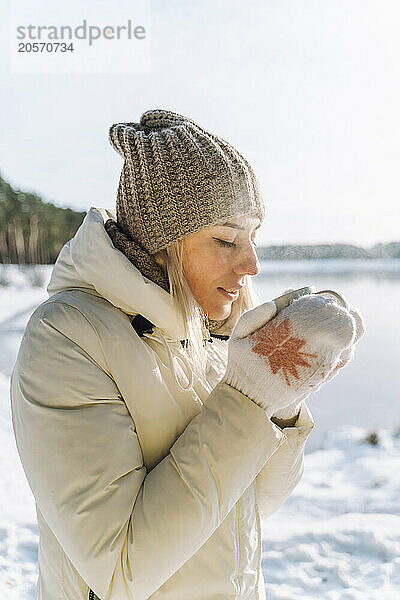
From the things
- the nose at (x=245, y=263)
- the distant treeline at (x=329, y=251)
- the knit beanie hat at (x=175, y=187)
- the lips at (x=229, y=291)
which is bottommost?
the distant treeline at (x=329, y=251)

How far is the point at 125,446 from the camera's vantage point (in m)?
0.54

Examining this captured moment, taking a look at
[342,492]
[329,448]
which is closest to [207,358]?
[342,492]

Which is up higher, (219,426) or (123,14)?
(123,14)

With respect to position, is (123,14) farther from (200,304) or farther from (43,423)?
(43,423)

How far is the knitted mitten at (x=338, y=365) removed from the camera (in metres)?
0.58

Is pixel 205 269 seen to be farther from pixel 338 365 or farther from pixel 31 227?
pixel 31 227

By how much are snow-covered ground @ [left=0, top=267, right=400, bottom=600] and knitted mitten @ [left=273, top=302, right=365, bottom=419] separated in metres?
1.26

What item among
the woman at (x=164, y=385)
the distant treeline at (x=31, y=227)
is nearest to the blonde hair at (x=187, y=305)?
the woman at (x=164, y=385)

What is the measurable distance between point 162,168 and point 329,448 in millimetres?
2777

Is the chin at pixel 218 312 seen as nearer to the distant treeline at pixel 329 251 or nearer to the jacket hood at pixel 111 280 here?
the jacket hood at pixel 111 280

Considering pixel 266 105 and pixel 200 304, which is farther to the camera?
pixel 266 105

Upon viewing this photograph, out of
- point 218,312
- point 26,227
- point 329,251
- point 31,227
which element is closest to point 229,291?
point 218,312

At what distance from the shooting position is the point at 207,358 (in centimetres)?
76

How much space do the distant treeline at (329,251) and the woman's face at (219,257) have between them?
3.47 ft
